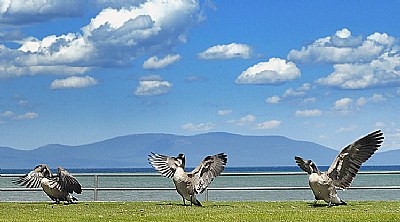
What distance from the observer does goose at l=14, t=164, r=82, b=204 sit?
24984 millimetres

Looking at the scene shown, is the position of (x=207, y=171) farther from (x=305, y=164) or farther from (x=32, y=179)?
(x=32, y=179)

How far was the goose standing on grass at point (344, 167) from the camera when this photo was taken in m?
22.1

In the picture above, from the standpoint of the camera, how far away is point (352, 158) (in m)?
22.1

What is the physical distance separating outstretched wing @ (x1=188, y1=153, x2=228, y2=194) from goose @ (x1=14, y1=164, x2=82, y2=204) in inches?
145

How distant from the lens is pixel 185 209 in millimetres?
22141

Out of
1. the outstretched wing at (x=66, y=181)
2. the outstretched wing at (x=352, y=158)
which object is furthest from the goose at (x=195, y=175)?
the outstretched wing at (x=352, y=158)

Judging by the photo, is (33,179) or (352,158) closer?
(352,158)

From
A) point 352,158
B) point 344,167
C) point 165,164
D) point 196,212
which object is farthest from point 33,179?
point 352,158

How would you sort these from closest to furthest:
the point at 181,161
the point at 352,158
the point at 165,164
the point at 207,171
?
the point at 352,158 < the point at 207,171 < the point at 181,161 < the point at 165,164

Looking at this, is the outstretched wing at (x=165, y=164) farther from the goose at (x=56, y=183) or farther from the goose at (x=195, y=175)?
the goose at (x=56, y=183)

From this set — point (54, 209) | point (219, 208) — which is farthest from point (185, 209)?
point (54, 209)

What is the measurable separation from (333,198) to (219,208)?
2821mm

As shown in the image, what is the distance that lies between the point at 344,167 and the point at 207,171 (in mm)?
3616

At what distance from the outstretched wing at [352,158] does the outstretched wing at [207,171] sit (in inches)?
120
